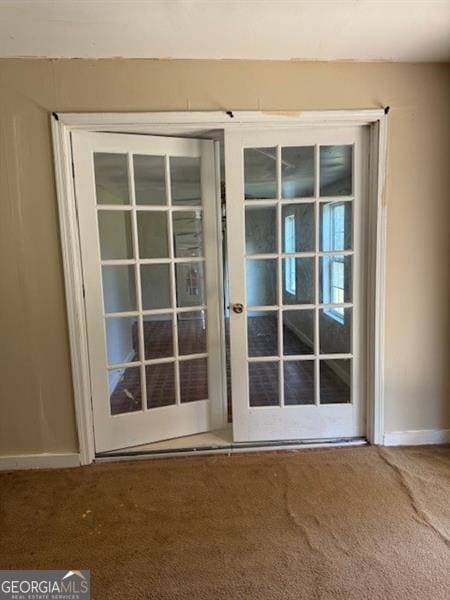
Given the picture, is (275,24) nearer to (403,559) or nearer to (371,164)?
(371,164)

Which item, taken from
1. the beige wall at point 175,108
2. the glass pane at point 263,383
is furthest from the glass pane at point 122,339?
the glass pane at point 263,383

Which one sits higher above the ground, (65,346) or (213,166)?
(213,166)

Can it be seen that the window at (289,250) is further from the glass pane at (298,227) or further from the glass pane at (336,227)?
the glass pane at (336,227)

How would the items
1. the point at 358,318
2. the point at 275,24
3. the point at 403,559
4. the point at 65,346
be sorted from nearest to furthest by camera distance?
1. the point at 403,559
2. the point at 275,24
3. the point at 65,346
4. the point at 358,318

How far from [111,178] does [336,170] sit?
54.0 inches

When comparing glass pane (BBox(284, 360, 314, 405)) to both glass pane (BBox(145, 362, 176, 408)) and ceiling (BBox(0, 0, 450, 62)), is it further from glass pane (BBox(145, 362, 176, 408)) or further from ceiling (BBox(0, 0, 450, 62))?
ceiling (BBox(0, 0, 450, 62))

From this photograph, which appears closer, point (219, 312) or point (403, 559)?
point (403, 559)

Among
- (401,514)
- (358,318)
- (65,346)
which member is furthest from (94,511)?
(358,318)

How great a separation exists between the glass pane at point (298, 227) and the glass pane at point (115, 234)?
37.6 inches

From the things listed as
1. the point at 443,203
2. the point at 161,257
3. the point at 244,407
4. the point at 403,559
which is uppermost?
the point at 443,203

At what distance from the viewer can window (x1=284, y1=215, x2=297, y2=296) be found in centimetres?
223

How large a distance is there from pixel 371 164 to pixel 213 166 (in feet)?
3.18

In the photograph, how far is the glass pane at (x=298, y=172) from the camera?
7.20 feet

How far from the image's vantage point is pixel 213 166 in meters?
2.32
